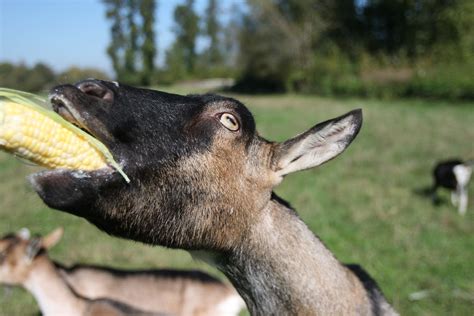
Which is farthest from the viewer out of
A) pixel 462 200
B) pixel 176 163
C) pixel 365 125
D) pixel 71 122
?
pixel 365 125

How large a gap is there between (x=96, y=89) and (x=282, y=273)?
152 cm

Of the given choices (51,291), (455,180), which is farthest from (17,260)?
(455,180)

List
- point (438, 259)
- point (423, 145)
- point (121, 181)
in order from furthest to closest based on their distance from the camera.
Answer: point (423, 145), point (438, 259), point (121, 181)

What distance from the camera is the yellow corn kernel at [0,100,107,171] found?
242cm

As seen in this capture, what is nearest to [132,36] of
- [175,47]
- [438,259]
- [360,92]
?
[175,47]

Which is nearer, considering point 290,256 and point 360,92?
point 290,256

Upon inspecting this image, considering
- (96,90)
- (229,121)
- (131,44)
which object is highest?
(96,90)

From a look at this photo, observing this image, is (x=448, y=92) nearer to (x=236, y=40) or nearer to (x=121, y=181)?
(x=236, y=40)

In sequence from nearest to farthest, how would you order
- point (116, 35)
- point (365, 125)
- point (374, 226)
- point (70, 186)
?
point (70, 186) < point (374, 226) < point (365, 125) < point (116, 35)

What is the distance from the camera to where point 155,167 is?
261 centimetres

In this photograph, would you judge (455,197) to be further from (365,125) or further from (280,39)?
(280,39)

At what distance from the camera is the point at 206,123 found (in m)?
2.89

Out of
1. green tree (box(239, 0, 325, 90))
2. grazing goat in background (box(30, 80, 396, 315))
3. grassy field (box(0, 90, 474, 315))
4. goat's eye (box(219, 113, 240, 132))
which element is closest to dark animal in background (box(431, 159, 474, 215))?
grassy field (box(0, 90, 474, 315))

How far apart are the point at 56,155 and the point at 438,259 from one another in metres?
6.84
